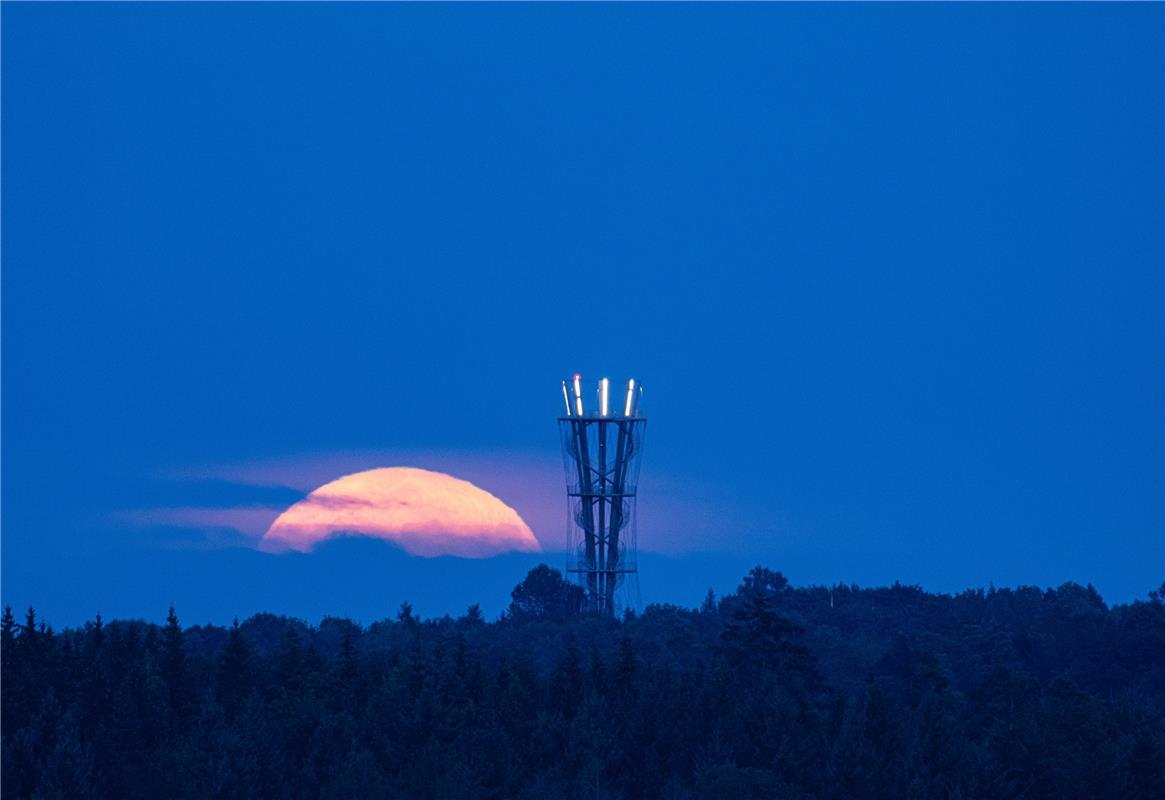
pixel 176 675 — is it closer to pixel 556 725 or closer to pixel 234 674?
pixel 234 674

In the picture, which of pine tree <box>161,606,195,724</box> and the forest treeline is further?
pine tree <box>161,606,195,724</box>

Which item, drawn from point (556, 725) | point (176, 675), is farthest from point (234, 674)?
point (556, 725)

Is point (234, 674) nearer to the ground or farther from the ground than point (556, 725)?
farther from the ground

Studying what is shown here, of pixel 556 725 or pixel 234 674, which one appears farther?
pixel 234 674

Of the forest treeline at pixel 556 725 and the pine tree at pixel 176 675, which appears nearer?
the forest treeline at pixel 556 725

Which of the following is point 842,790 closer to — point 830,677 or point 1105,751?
point 1105,751

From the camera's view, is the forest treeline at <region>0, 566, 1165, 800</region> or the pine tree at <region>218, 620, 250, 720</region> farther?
the pine tree at <region>218, 620, 250, 720</region>

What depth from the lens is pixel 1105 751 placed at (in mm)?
54156

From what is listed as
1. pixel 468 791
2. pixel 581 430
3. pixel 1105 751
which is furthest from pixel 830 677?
pixel 468 791

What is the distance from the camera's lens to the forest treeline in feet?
171

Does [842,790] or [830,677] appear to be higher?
[830,677]

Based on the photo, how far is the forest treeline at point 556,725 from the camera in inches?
2051

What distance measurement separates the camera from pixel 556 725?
58781 millimetres

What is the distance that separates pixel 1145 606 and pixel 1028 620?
6.97 metres
